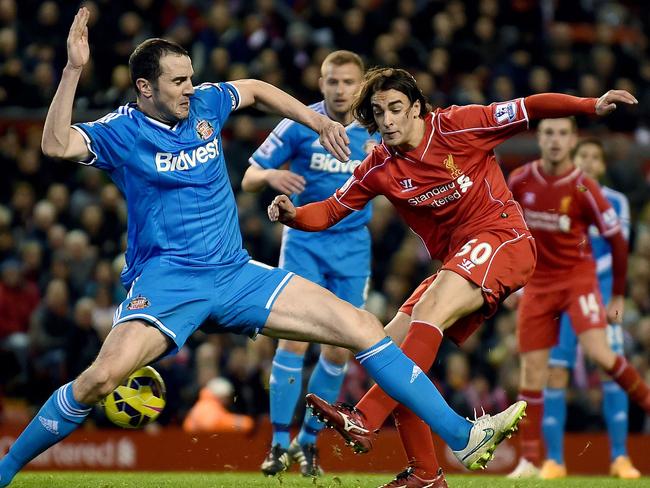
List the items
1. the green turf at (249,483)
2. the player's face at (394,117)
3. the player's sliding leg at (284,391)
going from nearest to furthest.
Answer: the player's face at (394,117), the green turf at (249,483), the player's sliding leg at (284,391)

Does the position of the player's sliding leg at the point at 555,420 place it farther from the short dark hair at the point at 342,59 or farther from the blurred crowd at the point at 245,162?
the short dark hair at the point at 342,59

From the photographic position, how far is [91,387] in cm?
636

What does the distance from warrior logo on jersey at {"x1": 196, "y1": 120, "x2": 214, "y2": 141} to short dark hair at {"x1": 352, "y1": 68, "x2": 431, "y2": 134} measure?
108 cm

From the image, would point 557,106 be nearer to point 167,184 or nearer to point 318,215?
point 318,215

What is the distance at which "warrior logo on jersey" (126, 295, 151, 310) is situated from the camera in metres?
6.48

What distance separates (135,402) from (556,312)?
4278 millimetres

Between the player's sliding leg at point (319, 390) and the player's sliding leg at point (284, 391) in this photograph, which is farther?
the player's sliding leg at point (319, 390)

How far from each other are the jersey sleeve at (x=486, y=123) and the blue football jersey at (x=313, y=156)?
163cm

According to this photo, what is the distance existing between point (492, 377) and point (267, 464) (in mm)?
5128

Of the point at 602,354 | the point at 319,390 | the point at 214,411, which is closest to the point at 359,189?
the point at 319,390

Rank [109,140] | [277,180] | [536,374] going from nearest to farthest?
[109,140]
[277,180]
[536,374]

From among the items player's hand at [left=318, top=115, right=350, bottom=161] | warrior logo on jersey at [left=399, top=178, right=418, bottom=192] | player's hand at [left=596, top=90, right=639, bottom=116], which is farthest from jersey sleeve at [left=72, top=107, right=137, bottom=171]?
player's hand at [left=596, top=90, right=639, bottom=116]

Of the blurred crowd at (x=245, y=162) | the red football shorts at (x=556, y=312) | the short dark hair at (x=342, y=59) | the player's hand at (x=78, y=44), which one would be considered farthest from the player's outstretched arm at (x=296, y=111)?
the blurred crowd at (x=245, y=162)

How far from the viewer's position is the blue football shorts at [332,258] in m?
8.99
